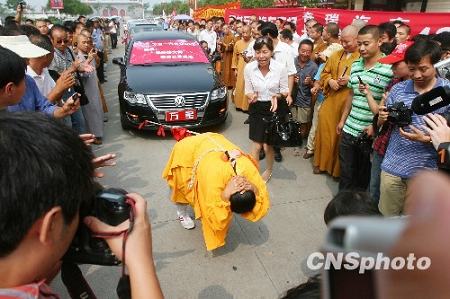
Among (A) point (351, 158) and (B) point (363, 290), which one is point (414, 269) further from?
(A) point (351, 158)

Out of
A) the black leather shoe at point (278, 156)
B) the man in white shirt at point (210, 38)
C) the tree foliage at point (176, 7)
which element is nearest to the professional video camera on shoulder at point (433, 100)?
the black leather shoe at point (278, 156)

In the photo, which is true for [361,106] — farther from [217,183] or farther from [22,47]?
[22,47]

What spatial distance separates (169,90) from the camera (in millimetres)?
5047

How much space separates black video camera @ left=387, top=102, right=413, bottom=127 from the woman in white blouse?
1565 mm

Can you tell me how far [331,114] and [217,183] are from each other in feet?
6.10

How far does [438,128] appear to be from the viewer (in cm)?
188

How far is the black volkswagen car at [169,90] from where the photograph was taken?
4.97 meters

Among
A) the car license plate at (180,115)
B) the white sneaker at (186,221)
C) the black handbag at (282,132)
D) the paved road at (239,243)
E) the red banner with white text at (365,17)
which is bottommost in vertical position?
the paved road at (239,243)

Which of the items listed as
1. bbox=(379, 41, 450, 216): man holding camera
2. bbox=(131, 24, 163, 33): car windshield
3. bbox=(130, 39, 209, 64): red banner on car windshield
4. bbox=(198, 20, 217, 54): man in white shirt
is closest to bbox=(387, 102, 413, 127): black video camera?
bbox=(379, 41, 450, 216): man holding camera

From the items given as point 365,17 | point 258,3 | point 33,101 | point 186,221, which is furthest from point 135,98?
point 258,3

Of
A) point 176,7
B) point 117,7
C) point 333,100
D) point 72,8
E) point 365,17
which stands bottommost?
point 333,100

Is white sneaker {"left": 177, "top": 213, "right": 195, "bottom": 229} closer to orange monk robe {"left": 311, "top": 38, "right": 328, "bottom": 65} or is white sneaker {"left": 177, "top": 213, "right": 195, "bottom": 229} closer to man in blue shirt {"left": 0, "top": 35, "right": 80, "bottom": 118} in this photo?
man in blue shirt {"left": 0, "top": 35, "right": 80, "bottom": 118}

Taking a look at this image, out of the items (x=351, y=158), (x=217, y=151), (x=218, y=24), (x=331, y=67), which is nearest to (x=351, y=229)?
(x=217, y=151)

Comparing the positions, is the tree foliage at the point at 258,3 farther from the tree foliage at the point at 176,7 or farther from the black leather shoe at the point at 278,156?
the tree foliage at the point at 176,7
